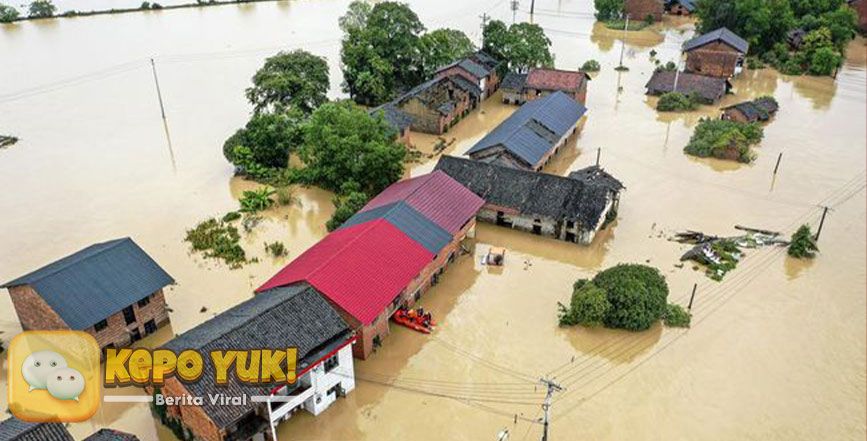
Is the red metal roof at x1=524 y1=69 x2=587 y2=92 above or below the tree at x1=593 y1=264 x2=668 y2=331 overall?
above

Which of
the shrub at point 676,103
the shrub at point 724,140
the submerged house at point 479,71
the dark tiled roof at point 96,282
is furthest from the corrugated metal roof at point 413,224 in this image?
the shrub at point 676,103

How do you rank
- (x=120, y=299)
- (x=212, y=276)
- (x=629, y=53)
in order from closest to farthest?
(x=120, y=299)
(x=212, y=276)
(x=629, y=53)

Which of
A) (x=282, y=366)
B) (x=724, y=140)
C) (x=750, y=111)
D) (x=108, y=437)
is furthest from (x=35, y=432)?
(x=750, y=111)

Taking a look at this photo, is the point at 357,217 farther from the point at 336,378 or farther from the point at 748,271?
the point at 748,271

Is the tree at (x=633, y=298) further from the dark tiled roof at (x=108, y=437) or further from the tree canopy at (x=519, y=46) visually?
the tree canopy at (x=519, y=46)

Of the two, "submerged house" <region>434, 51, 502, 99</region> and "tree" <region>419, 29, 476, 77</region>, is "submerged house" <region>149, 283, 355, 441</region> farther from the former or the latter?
"tree" <region>419, 29, 476, 77</region>

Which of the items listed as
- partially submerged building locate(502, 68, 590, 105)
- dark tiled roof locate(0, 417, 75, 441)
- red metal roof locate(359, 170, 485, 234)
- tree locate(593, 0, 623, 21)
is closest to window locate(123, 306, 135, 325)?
dark tiled roof locate(0, 417, 75, 441)

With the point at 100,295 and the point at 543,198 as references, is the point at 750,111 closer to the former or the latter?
the point at 543,198

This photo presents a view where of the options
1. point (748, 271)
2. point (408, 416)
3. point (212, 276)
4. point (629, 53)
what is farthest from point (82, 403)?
point (629, 53)
